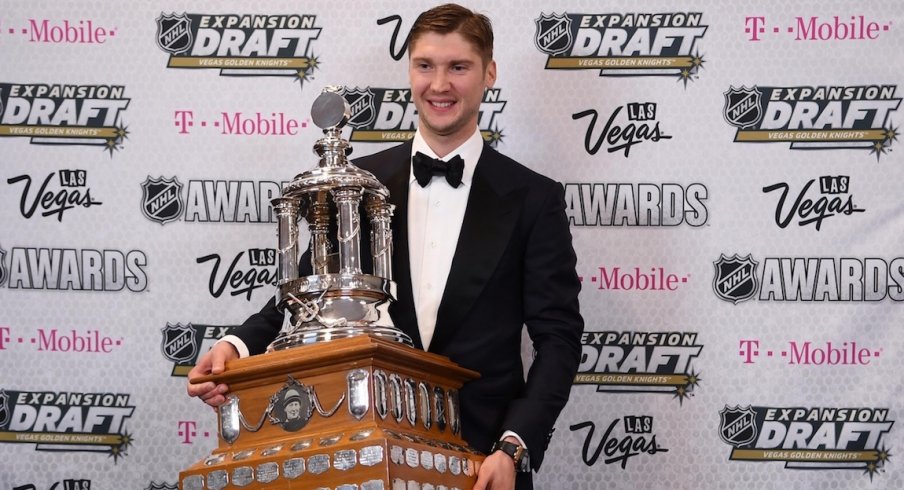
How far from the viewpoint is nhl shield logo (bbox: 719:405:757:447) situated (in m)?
3.53

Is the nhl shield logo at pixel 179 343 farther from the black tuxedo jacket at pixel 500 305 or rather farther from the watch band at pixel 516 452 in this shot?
the watch band at pixel 516 452

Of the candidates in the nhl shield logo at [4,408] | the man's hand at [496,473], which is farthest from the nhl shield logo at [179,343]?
the man's hand at [496,473]

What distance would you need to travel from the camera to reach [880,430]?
3.51 m

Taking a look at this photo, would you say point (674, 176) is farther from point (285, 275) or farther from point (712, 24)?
point (285, 275)

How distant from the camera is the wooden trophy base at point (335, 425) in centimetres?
233

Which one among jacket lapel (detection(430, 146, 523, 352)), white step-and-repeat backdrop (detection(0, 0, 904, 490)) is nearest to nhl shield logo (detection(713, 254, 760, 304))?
white step-and-repeat backdrop (detection(0, 0, 904, 490))

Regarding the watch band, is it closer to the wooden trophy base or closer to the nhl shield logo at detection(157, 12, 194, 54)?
the wooden trophy base

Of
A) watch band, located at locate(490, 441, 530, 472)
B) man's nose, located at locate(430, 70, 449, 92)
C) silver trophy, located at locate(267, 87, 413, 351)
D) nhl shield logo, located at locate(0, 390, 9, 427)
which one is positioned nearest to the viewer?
silver trophy, located at locate(267, 87, 413, 351)

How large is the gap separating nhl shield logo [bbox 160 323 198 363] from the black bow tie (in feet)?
3.44

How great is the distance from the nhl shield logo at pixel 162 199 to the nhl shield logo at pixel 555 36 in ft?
3.89

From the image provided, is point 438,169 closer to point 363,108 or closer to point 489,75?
point 489,75

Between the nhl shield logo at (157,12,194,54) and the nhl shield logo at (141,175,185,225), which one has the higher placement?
the nhl shield logo at (157,12,194,54)

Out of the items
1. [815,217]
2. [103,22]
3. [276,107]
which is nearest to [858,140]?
[815,217]

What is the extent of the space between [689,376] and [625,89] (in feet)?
2.88
